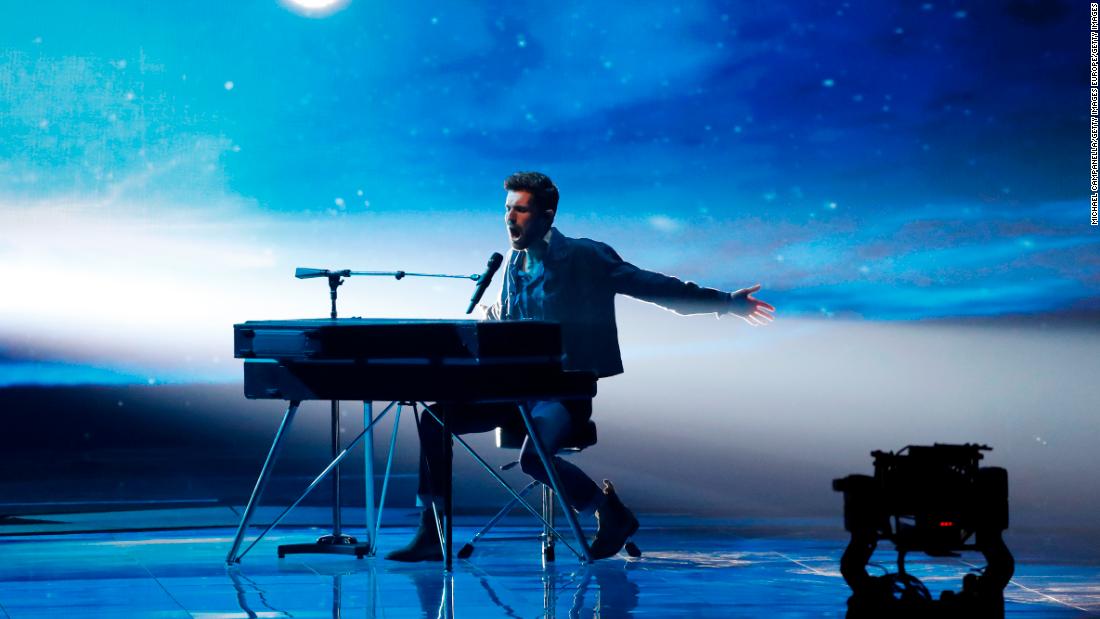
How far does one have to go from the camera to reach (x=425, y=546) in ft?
15.4

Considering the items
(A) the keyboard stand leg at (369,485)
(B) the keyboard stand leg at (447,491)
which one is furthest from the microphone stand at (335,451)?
(B) the keyboard stand leg at (447,491)

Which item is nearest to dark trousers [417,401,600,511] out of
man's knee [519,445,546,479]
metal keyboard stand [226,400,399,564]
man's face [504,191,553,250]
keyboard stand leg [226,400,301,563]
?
man's knee [519,445,546,479]

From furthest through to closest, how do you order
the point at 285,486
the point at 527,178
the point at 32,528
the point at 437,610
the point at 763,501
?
the point at 285,486 < the point at 763,501 < the point at 32,528 < the point at 527,178 < the point at 437,610

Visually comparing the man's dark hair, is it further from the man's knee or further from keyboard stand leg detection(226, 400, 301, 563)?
keyboard stand leg detection(226, 400, 301, 563)

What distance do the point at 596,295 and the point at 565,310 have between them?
11cm

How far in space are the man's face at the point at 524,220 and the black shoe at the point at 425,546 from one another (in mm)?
977

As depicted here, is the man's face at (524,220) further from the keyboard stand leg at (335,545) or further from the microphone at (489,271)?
the keyboard stand leg at (335,545)

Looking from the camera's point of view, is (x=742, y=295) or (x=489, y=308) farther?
(x=489, y=308)

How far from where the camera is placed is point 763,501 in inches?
256

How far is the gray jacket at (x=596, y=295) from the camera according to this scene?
480 centimetres

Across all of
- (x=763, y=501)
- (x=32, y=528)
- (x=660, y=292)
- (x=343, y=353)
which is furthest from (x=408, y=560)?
(x=763, y=501)

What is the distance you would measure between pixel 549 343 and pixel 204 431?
5885mm

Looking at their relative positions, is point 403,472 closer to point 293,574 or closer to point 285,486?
point 285,486

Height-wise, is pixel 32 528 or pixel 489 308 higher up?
pixel 489 308
